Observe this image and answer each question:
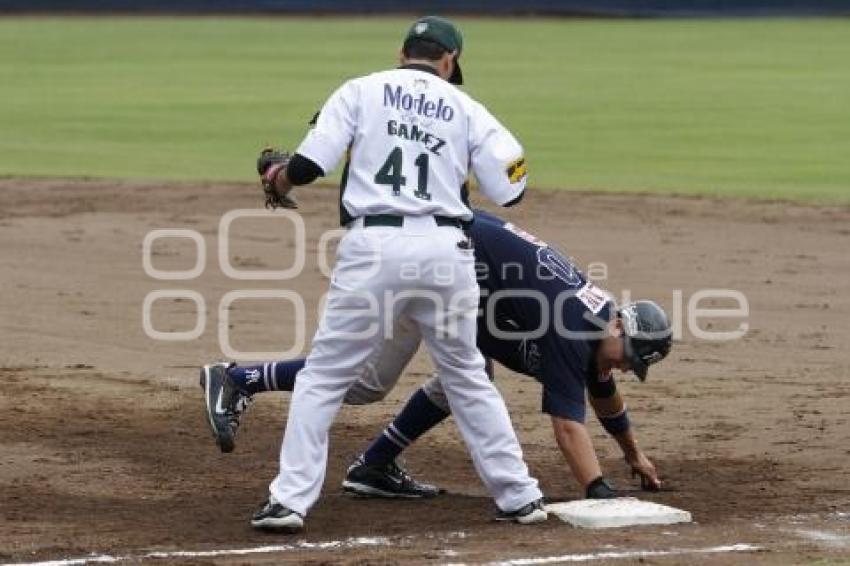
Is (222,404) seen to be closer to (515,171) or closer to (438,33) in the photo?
(515,171)

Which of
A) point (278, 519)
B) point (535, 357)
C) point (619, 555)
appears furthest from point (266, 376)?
point (619, 555)

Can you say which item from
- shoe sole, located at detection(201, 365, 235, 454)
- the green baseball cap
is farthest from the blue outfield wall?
the green baseball cap

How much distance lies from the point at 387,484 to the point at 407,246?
50.4 inches

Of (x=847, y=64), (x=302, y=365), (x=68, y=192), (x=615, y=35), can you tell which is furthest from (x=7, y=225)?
(x=615, y=35)

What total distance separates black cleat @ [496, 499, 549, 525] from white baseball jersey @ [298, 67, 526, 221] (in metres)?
1.06

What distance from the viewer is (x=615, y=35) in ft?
107

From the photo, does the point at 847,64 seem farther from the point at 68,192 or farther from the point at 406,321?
the point at 406,321

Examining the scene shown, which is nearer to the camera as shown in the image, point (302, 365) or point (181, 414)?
point (302, 365)

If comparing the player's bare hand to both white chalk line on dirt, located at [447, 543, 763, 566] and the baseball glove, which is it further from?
the baseball glove

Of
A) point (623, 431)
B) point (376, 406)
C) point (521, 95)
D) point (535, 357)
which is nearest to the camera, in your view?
point (535, 357)

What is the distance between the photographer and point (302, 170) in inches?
256

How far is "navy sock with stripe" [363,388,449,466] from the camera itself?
24.3 feet

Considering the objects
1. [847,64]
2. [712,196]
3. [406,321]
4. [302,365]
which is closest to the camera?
[406,321]

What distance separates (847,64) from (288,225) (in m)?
14.4
